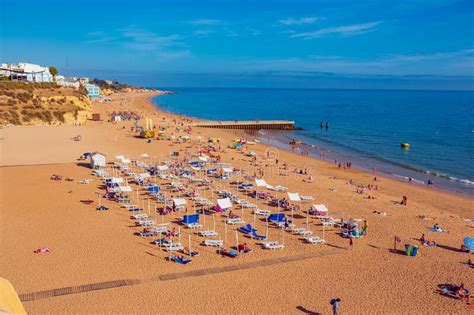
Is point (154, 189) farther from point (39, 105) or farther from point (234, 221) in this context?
point (39, 105)

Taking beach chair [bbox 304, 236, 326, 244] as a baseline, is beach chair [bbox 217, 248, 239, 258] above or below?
below

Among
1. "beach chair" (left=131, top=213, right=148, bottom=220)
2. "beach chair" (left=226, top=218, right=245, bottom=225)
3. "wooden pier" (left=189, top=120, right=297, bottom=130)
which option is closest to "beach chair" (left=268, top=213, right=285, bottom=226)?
"beach chair" (left=226, top=218, right=245, bottom=225)

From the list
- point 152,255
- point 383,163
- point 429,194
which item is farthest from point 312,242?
point 383,163

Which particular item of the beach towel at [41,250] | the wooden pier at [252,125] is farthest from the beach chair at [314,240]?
the wooden pier at [252,125]

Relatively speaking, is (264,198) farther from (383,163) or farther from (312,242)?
(383,163)

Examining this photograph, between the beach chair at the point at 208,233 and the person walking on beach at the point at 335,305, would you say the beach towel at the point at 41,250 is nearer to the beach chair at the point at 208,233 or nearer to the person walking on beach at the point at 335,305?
the beach chair at the point at 208,233

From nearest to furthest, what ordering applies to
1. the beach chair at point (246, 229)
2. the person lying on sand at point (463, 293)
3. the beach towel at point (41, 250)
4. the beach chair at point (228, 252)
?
the person lying on sand at point (463, 293) → the beach towel at point (41, 250) → the beach chair at point (228, 252) → the beach chair at point (246, 229)

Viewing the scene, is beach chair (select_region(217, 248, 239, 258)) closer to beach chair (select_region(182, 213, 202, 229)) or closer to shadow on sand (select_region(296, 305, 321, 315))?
beach chair (select_region(182, 213, 202, 229))
